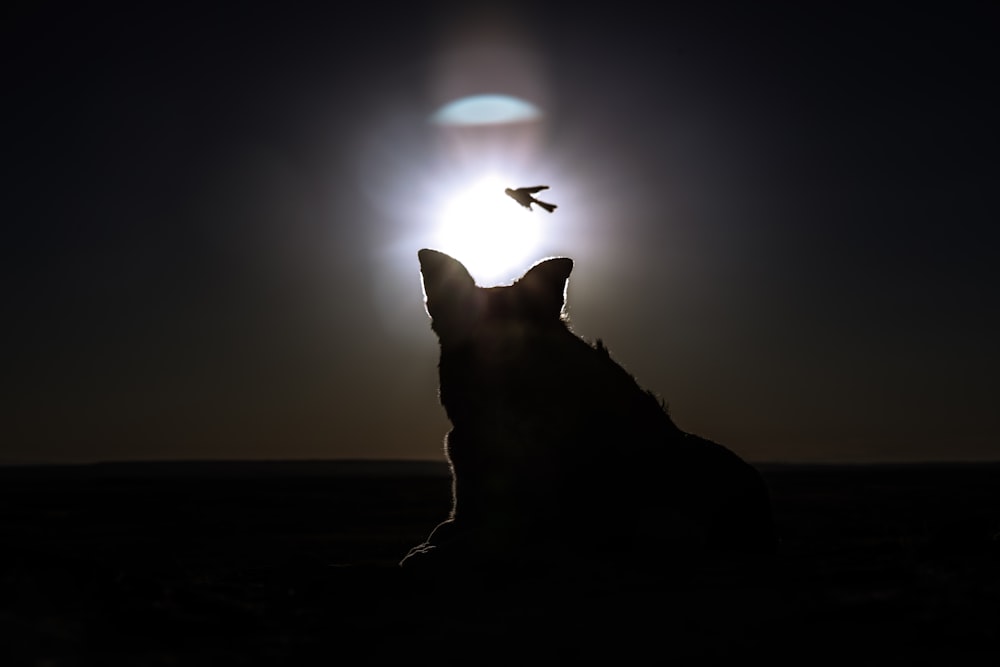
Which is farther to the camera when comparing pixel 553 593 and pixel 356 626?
pixel 553 593

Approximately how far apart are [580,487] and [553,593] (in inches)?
88.9

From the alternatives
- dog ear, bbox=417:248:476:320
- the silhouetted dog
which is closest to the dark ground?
the silhouetted dog

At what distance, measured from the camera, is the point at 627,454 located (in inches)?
349

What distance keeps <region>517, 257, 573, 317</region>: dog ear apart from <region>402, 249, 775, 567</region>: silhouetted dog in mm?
26

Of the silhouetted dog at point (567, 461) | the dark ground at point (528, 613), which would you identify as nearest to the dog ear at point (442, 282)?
the silhouetted dog at point (567, 461)

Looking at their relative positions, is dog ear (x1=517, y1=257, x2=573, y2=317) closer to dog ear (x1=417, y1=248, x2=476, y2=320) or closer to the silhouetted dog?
the silhouetted dog

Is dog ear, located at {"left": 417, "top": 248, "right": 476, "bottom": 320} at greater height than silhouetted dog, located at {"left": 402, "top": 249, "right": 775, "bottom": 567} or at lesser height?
greater

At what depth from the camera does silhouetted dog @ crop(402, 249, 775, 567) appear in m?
8.55

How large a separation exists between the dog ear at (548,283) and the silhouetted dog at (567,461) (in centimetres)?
3

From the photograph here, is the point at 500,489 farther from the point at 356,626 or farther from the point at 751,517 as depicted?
the point at 356,626

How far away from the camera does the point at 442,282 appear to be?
33.8 feet

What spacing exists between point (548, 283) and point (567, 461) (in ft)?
6.61

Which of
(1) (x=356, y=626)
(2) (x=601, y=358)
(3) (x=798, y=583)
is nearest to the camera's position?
(1) (x=356, y=626)

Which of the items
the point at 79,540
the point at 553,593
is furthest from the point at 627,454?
the point at 79,540
